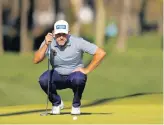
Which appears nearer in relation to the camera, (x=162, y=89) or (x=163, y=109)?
(x=163, y=109)

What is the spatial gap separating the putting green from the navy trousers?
24 cm

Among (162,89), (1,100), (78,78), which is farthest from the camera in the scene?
(162,89)

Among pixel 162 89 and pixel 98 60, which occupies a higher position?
pixel 98 60

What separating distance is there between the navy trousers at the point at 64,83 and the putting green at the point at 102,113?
0.80 feet

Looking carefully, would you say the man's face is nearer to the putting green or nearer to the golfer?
the golfer

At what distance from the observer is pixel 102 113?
12031 millimetres

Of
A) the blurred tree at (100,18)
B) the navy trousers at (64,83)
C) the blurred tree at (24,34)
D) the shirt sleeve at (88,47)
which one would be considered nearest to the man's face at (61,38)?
the shirt sleeve at (88,47)

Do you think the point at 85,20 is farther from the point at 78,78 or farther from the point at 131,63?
the point at 78,78

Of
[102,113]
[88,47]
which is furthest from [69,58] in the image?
[102,113]

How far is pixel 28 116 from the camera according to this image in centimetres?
1153

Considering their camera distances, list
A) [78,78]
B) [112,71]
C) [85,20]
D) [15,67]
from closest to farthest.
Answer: [78,78]
[112,71]
[15,67]
[85,20]

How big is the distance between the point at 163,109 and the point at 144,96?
111 inches

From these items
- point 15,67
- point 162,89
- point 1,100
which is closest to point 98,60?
point 1,100

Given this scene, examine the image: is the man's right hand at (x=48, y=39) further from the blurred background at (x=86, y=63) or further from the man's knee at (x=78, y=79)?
the blurred background at (x=86, y=63)
